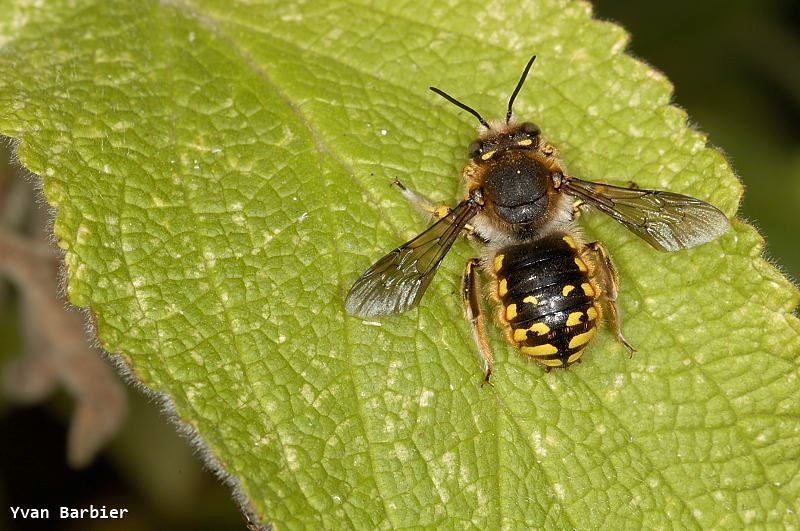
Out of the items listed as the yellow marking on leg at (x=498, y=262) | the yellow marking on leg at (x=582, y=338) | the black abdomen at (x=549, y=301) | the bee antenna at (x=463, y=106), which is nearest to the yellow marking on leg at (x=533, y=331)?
the black abdomen at (x=549, y=301)

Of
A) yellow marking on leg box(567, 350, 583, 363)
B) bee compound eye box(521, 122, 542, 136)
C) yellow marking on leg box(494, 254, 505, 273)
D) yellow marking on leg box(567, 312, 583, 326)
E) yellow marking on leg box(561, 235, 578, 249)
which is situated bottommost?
yellow marking on leg box(567, 350, 583, 363)

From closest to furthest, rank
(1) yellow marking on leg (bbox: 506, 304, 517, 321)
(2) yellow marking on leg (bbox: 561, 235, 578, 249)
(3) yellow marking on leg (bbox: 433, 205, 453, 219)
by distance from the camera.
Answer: (1) yellow marking on leg (bbox: 506, 304, 517, 321) < (2) yellow marking on leg (bbox: 561, 235, 578, 249) < (3) yellow marking on leg (bbox: 433, 205, 453, 219)

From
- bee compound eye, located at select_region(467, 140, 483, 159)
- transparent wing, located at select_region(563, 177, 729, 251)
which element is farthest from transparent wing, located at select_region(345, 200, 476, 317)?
transparent wing, located at select_region(563, 177, 729, 251)

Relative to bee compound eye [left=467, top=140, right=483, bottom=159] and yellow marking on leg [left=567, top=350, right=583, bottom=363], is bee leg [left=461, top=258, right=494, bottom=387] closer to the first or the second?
yellow marking on leg [left=567, top=350, right=583, bottom=363]

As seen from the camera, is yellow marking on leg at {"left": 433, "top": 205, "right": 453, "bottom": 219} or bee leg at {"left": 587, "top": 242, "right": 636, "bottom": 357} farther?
yellow marking on leg at {"left": 433, "top": 205, "right": 453, "bottom": 219}

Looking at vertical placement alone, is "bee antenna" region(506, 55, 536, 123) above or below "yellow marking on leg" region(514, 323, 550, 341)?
above

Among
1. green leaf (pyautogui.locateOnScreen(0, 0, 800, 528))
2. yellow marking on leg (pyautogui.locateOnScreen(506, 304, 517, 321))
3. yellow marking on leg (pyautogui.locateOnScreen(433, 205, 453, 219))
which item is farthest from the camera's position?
yellow marking on leg (pyautogui.locateOnScreen(433, 205, 453, 219))

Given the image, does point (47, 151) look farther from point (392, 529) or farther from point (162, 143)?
point (392, 529)
